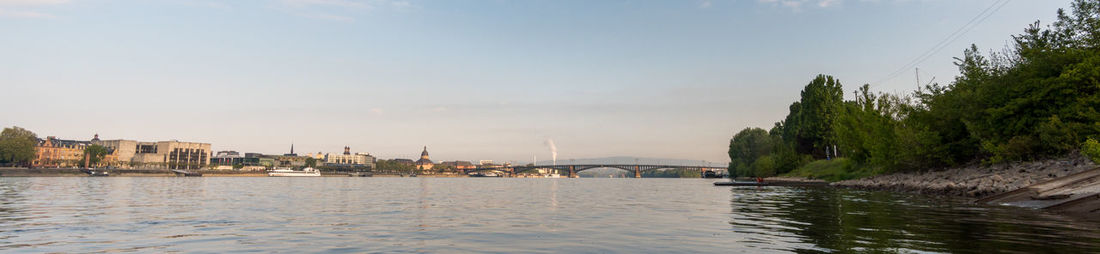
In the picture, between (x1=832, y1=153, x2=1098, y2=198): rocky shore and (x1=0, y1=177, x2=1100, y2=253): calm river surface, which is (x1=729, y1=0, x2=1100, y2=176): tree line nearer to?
(x1=832, y1=153, x2=1098, y2=198): rocky shore

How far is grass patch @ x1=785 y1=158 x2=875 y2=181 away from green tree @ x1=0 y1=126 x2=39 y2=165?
748 ft

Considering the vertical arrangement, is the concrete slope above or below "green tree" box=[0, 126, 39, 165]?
below

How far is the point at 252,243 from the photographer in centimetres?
1517

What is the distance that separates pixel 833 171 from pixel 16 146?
23447 centimetres

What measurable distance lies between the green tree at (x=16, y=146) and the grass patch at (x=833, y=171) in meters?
228

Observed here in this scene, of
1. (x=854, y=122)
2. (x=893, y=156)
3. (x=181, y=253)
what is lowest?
(x=181, y=253)

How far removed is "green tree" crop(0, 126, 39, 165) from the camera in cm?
17700

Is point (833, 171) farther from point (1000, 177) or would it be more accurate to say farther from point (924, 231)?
point (924, 231)

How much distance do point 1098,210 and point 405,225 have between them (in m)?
25.4

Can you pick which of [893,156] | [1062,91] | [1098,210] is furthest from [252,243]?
[893,156]

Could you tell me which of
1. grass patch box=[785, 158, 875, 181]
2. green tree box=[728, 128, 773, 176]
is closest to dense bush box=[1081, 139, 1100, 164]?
grass patch box=[785, 158, 875, 181]

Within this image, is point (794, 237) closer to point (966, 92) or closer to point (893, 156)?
point (966, 92)

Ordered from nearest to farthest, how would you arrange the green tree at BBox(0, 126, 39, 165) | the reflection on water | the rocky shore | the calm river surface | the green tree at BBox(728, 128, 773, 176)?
1. the reflection on water
2. the calm river surface
3. the rocky shore
4. the green tree at BBox(728, 128, 773, 176)
5. the green tree at BBox(0, 126, 39, 165)

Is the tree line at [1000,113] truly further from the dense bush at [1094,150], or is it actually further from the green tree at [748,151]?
the green tree at [748,151]
